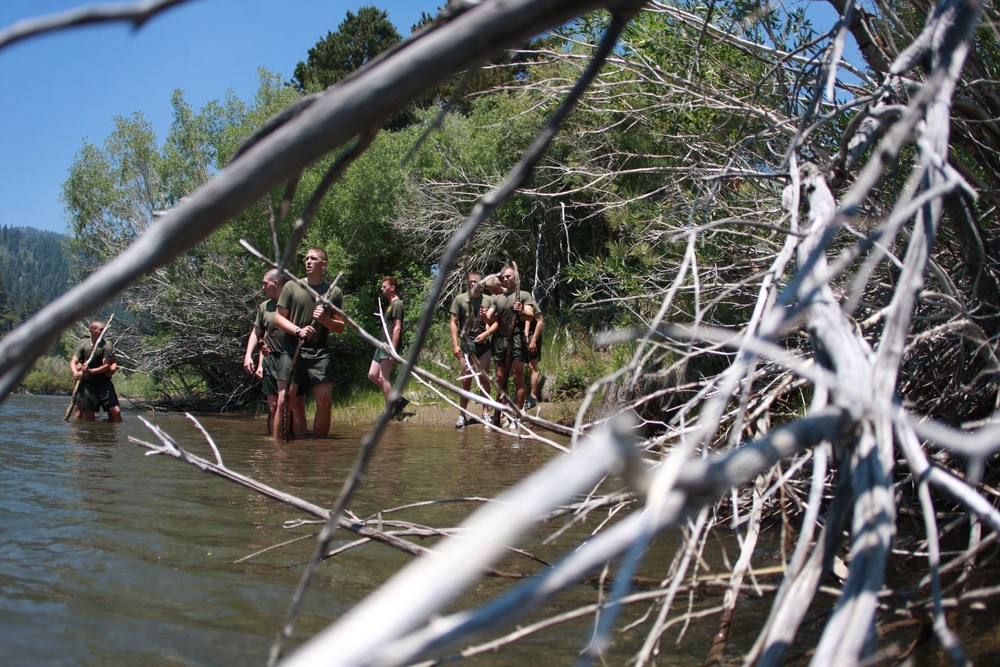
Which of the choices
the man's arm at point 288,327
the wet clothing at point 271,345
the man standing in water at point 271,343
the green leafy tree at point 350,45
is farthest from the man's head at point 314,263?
the green leafy tree at point 350,45

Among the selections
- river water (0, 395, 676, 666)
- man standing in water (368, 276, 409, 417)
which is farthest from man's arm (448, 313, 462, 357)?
river water (0, 395, 676, 666)

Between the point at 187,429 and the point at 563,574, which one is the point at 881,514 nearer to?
the point at 563,574

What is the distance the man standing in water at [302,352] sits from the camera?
8781 millimetres

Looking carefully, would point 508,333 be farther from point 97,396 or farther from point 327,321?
point 97,396

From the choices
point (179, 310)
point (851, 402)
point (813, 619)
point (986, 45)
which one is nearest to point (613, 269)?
point (986, 45)

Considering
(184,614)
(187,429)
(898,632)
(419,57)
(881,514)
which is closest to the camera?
(419,57)

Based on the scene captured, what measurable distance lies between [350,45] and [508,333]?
23381 mm

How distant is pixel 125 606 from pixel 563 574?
2606mm

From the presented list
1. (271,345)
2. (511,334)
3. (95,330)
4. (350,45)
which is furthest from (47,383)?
(511,334)

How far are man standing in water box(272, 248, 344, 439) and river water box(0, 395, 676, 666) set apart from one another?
2294mm

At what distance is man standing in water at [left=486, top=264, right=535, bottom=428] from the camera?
35.7ft

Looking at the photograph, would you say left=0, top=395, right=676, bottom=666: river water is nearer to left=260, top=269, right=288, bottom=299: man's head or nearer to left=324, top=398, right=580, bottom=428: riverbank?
left=260, top=269, right=288, bottom=299: man's head

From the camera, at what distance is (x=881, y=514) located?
1083mm

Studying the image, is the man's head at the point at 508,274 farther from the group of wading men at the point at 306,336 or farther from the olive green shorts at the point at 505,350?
the group of wading men at the point at 306,336
